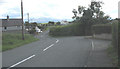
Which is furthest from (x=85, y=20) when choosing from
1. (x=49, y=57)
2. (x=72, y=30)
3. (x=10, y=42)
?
(x=49, y=57)

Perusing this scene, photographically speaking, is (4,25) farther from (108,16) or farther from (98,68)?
(98,68)

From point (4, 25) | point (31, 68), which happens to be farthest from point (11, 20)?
point (31, 68)

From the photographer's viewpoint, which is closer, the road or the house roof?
the road

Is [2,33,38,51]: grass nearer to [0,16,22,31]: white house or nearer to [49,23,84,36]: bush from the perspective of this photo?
[49,23,84,36]: bush

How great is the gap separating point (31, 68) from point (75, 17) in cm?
4490

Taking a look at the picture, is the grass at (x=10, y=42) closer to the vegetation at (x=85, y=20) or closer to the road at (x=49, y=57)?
the road at (x=49, y=57)

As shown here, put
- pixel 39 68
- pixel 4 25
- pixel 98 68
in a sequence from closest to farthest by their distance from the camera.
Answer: pixel 98 68, pixel 39 68, pixel 4 25

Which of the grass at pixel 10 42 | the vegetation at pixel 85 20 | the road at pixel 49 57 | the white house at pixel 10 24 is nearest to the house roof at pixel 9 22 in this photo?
the white house at pixel 10 24

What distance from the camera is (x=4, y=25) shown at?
70.5 meters

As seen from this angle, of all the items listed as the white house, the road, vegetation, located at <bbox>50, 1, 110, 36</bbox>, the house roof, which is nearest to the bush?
vegetation, located at <bbox>50, 1, 110, 36</bbox>

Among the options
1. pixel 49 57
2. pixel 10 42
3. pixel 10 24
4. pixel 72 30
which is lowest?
pixel 49 57

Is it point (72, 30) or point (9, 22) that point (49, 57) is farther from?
point (9, 22)

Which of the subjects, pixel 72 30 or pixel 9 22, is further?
pixel 9 22

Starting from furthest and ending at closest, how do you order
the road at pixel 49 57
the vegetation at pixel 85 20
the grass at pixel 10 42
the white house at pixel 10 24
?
1. the white house at pixel 10 24
2. the vegetation at pixel 85 20
3. the grass at pixel 10 42
4. the road at pixel 49 57
